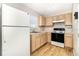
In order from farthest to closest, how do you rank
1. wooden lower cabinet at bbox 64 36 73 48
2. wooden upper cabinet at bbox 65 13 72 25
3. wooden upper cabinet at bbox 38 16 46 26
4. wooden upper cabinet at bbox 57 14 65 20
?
wooden upper cabinet at bbox 38 16 46 26 < wooden upper cabinet at bbox 57 14 65 20 < wooden upper cabinet at bbox 65 13 72 25 < wooden lower cabinet at bbox 64 36 73 48

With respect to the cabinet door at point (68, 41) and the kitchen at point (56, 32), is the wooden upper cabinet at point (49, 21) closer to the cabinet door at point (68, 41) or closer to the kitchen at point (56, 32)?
the kitchen at point (56, 32)

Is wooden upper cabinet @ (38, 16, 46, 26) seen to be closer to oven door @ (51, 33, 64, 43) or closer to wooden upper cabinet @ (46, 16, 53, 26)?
wooden upper cabinet @ (46, 16, 53, 26)

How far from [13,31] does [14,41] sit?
6.8 inches

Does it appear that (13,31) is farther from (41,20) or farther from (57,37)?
(41,20)

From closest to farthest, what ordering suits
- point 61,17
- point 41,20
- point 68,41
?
point 68,41, point 61,17, point 41,20

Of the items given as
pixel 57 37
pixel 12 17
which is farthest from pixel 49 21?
pixel 12 17

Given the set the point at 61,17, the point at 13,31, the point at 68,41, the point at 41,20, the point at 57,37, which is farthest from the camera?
the point at 41,20

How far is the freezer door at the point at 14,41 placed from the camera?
3.71ft

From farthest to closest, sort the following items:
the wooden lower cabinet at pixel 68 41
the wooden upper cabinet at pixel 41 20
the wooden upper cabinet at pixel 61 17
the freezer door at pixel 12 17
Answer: the wooden upper cabinet at pixel 41 20, the wooden upper cabinet at pixel 61 17, the wooden lower cabinet at pixel 68 41, the freezer door at pixel 12 17

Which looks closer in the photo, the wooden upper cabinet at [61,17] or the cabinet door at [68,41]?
the cabinet door at [68,41]

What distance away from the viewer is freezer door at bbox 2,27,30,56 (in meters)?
1.13

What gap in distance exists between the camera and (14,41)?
1.33 m

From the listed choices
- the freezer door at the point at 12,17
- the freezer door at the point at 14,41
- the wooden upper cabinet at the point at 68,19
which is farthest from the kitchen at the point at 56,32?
the freezer door at the point at 12,17

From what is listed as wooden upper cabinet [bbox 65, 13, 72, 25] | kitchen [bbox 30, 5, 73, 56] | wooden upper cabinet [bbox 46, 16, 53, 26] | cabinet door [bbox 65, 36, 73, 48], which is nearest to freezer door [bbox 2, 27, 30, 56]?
kitchen [bbox 30, 5, 73, 56]
